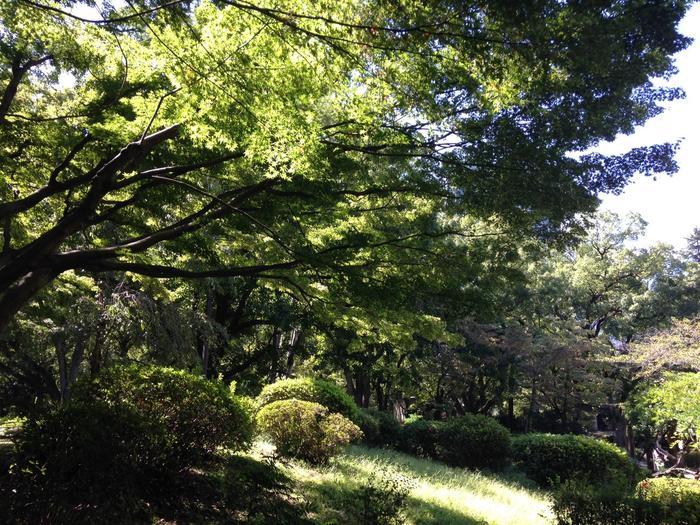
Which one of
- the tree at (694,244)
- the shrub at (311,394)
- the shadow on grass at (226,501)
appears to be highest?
the tree at (694,244)

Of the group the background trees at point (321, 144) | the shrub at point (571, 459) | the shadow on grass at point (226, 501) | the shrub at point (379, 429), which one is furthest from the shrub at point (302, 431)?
the shrub at point (571, 459)

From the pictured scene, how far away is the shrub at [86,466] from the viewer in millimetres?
3389

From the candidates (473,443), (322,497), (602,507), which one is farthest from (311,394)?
(602,507)

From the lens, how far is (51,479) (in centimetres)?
380

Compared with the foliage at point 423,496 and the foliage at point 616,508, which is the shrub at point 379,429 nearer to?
the foliage at point 423,496

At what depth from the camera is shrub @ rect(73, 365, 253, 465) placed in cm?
566

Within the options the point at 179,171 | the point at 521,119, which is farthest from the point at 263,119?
the point at 521,119

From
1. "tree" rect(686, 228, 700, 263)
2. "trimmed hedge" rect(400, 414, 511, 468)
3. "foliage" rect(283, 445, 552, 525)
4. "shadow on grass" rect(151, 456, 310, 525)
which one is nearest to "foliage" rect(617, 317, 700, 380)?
"trimmed hedge" rect(400, 414, 511, 468)

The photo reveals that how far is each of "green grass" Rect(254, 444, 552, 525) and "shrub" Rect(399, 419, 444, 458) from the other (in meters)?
4.42

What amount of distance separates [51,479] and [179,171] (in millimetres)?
3816

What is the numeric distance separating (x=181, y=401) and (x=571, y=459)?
12.4m

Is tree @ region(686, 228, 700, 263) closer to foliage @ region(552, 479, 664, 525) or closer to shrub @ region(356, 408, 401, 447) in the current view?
shrub @ region(356, 408, 401, 447)

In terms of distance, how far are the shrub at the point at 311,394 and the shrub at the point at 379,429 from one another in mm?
2230

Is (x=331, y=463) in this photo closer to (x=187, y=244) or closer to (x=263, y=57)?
(x=187, y=244)
